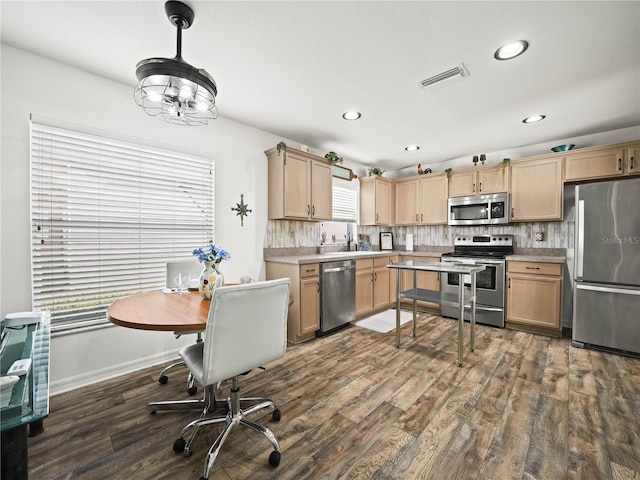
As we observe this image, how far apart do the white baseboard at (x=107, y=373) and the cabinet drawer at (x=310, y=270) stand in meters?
1.54

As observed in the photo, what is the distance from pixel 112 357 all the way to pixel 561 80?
4598 mm

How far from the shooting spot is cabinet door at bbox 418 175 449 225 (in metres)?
4.64

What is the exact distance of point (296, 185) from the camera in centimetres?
362

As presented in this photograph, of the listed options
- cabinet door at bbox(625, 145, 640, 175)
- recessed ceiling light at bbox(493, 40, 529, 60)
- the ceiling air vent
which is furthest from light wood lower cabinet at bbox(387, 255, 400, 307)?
recessed ceiling light at bbox(493, 40, 529, 60)

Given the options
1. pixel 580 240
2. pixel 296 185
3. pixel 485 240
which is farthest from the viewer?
pixel 485 240

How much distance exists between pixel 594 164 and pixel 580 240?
1074 millimetres

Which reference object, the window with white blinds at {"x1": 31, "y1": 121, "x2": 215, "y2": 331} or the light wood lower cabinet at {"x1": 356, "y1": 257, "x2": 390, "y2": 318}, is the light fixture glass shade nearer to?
the window with white blinds at {"x1": 31, "y1": 121, "x2": 215, "y2": 331}

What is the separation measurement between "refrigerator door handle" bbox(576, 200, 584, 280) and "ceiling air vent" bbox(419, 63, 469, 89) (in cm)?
209

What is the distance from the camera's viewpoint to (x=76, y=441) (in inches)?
67.6

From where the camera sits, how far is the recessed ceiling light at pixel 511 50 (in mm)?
1952

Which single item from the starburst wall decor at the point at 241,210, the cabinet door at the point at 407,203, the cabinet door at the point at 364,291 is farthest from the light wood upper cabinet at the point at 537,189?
the starburst wall decor at the point at 241,210

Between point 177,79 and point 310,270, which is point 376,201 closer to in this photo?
point 310,270

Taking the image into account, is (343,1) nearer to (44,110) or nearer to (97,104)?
(97,104)

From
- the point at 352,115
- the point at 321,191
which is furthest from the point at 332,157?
the point at 352,115
